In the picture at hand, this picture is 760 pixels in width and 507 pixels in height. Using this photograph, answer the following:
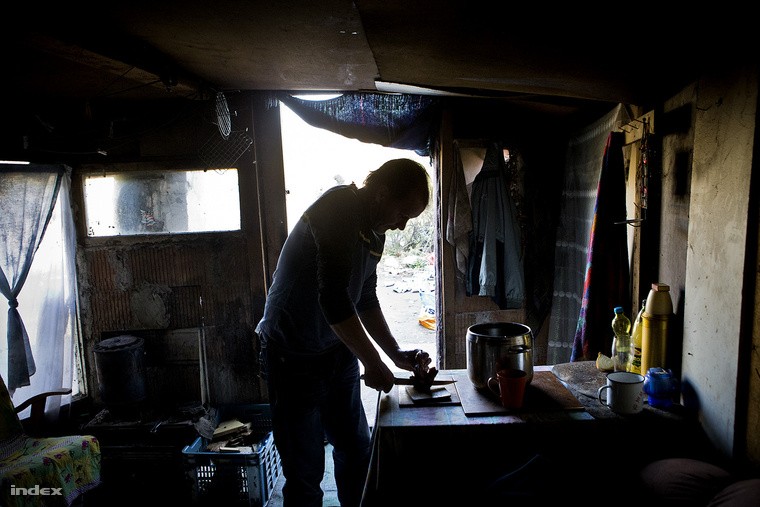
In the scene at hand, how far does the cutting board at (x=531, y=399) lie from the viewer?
5.54 feet

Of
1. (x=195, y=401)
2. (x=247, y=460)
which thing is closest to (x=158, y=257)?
(x=195, y=401)

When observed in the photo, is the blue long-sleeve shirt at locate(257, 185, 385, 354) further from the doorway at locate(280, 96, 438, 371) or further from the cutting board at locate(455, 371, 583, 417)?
the cutting board at locate(455, 371, 583, 417)

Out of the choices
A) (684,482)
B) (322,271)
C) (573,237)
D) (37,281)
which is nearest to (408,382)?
(322,271)

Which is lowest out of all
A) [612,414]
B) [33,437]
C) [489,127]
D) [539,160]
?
[33,437]

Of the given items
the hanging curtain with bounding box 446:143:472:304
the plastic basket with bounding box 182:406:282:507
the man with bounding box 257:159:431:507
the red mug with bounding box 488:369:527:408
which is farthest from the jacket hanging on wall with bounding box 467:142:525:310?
the plastic basket with bounding box 182:406:282:507

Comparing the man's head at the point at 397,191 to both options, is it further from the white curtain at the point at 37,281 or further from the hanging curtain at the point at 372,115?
the white curtain at the point at 37,281

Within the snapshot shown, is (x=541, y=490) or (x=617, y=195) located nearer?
(x=541, y=490)

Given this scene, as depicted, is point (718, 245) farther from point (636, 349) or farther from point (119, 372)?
point (119, 372)

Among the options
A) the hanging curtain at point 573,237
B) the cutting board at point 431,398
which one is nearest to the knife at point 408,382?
the cutting board at point 431,398

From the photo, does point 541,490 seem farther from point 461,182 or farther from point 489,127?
point 489,127

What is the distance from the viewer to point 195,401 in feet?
11.7

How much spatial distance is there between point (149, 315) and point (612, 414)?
11.0ft

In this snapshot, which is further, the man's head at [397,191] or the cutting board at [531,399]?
the man's head at [397,191]

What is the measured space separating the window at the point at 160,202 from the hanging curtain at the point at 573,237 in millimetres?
2648
